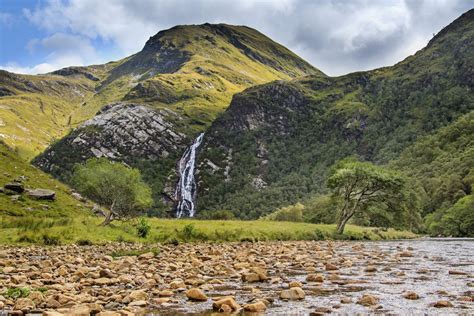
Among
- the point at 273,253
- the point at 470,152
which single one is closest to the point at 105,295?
the point at 273,253

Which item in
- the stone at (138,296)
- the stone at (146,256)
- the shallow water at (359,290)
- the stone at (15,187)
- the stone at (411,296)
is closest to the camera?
the shallow water at (359,290)

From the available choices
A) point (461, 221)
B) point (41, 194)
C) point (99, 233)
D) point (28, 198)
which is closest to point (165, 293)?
point (99, 233)

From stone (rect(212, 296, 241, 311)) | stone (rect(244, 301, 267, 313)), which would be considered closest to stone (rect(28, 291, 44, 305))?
stone (rect(212, 296, 241, 311))

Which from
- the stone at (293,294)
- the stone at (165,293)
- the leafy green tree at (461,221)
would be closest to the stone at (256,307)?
the stone at (293,294)

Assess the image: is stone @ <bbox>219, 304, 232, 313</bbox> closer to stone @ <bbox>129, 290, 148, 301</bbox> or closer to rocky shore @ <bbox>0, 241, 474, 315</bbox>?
rocky shore @ <bbox>0, 241, 474, 315</bbox>

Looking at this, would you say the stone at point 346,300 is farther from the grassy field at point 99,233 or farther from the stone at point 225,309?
the grassy field at point 99,233

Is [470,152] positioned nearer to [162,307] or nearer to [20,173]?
[20,173]

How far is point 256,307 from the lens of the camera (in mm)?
12367

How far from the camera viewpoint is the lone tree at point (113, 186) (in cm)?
4697

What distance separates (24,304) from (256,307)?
6.50 m

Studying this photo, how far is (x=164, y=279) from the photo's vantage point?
59.9 ft

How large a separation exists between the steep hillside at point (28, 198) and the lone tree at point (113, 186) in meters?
14.8

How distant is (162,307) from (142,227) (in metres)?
29.2

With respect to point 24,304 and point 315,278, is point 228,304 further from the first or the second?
point 315,278
